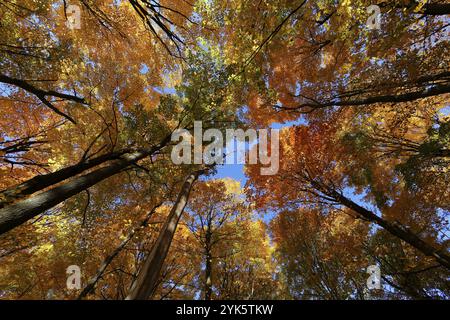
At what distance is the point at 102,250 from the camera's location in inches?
341

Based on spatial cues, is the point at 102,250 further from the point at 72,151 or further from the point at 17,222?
the point at 17,222

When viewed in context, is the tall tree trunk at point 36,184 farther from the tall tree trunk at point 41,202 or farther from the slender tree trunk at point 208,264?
the slender tree trunk at point 208,264

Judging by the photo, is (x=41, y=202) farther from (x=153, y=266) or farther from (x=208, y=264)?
(x=208, y=264)

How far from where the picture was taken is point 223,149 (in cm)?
941

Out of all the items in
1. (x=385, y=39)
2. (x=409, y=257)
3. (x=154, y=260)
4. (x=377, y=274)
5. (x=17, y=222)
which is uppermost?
(x=385, y=39)

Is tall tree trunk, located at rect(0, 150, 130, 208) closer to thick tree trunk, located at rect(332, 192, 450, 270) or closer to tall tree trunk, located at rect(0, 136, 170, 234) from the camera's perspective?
tall tree trunk, located at rect(0, 136, 170, 234)

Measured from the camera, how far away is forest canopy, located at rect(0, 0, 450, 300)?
224 inches

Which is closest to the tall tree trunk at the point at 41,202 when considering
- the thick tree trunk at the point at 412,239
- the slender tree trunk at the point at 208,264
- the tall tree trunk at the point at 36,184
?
the tall tree trunk at the point at 36,184

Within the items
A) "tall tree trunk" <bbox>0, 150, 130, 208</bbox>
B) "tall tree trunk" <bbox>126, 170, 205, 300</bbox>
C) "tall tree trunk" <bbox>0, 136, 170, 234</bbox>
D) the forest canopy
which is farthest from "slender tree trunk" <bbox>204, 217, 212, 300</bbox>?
"tall tree trunk" <bbox>0, 150, 130, 208</bbox>

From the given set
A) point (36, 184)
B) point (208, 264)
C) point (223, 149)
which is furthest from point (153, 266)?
point (223, 149)
